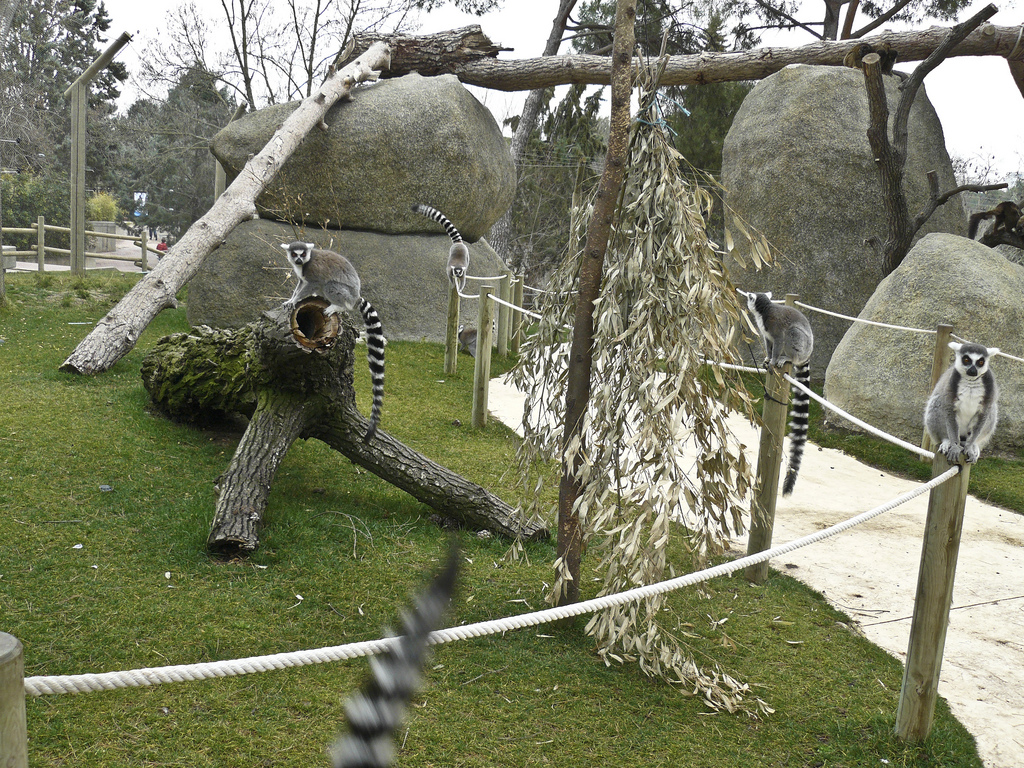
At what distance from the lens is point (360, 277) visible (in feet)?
33.8

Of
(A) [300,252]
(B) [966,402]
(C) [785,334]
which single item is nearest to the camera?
(B) [966,402]

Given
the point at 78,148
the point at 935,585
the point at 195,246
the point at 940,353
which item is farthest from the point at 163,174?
the point at 935,585

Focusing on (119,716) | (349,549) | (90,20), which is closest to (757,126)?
(349,549)

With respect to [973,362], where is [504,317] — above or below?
below

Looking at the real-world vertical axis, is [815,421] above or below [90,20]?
below

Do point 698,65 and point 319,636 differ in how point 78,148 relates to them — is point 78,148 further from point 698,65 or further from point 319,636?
point 319,636

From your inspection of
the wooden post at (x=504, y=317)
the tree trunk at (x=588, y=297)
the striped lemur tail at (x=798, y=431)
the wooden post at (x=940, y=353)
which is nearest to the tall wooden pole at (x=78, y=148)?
the wooden post at (x=504, y=317)

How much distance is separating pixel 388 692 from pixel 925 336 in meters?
7.78

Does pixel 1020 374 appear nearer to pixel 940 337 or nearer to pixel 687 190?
pixel 940 337

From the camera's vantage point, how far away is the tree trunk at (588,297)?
3.04 meters

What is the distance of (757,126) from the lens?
10.4 meters

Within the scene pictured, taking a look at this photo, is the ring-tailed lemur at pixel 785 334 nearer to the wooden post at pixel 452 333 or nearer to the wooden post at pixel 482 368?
the wooden post at pixel 482 368

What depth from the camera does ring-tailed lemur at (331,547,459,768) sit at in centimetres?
67

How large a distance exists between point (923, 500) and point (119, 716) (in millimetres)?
5926
